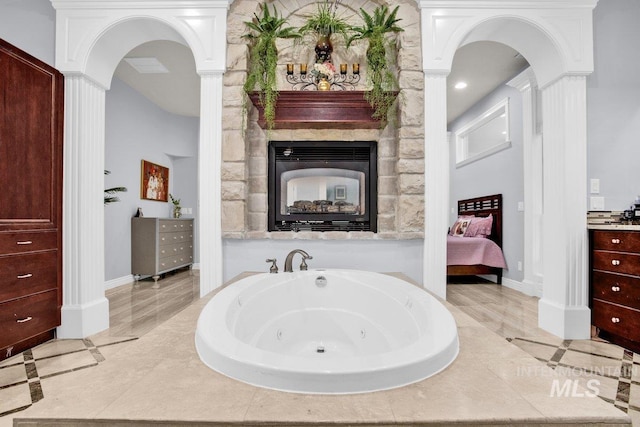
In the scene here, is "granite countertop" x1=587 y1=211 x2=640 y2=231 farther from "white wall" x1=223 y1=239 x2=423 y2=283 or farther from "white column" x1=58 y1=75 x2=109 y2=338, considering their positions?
"white column" x1=58 y1=75 x2=109 y2=338

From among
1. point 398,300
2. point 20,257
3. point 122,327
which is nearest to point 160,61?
point 20,257

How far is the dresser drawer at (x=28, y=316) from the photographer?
194 centimetres

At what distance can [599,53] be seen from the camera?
251cm

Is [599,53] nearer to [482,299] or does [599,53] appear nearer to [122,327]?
[482,299]

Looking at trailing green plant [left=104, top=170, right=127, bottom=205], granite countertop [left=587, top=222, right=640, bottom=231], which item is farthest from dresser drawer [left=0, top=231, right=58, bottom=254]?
granite countertop [left=587, top=222, right=640, bottom=231]

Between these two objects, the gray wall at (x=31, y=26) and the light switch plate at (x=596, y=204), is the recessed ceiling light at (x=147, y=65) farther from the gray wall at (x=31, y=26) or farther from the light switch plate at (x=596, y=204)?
the light switch plate at (x=596, y=204)

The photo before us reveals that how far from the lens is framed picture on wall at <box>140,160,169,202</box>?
4.72 meters

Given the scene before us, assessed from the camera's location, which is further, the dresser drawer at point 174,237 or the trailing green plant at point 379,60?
the dresser drawer at point 174,237

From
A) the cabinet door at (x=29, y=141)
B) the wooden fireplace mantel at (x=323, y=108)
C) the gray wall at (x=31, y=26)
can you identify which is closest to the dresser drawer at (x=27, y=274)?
the cabinet door at (x=29, y=141)

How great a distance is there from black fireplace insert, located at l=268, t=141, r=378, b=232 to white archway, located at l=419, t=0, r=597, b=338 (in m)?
0.47

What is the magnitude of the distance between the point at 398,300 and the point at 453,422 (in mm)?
1037

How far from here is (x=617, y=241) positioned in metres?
2.17

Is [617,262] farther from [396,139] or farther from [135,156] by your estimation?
[135,156]

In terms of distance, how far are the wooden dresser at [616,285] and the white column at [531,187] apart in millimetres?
1298
